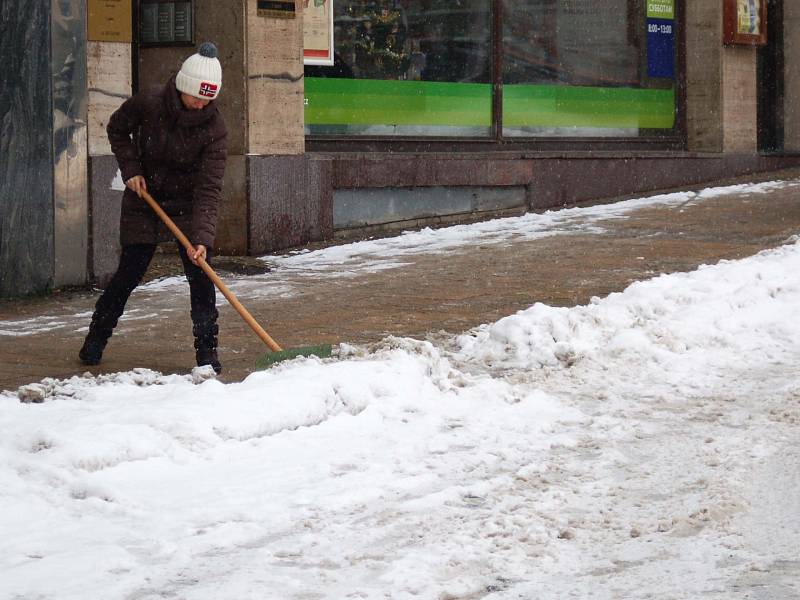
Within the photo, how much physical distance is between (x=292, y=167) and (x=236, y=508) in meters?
7.41

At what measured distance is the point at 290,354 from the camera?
6.25m

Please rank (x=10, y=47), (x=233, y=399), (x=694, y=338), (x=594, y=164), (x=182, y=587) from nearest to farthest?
(x=182, y=587) < (x=233, y=399) < (x=694, y=338) < (x=10, y=47) < (x=594, y=164)

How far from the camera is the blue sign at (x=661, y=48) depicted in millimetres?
15766

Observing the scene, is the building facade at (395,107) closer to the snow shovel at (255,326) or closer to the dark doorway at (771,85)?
the dark doorway at (771,85)

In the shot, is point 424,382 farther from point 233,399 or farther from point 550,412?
point 233,399

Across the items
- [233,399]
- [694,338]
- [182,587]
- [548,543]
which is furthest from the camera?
[694,338]

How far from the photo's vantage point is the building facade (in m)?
9.37

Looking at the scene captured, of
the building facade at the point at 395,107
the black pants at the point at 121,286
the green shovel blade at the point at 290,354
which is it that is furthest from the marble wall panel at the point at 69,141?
the green shovel blade at the point at 290,354

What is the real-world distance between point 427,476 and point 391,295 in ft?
13.8

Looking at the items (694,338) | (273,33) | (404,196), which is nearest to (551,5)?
(404,196)

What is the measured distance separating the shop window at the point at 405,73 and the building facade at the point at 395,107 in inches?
0.8

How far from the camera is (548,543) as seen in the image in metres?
3.87

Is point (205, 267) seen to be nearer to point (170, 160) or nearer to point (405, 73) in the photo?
point (170, 160)

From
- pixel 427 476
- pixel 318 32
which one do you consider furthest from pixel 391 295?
pixel 318 32
